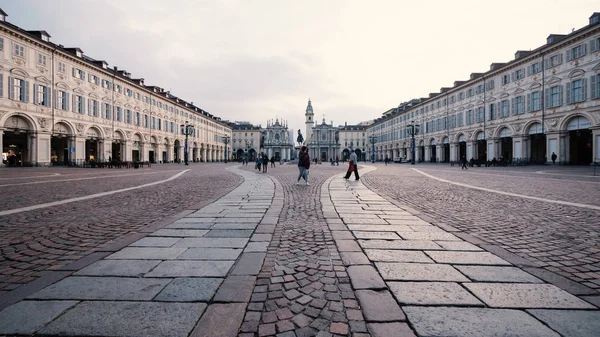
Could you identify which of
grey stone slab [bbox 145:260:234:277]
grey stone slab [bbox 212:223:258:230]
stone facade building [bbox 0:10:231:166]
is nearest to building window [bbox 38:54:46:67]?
stone facade building [bbox 0:10:231:166]

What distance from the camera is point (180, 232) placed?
471 cm

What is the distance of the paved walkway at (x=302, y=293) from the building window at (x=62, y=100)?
3660 cm

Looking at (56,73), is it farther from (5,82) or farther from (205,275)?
(205,275)

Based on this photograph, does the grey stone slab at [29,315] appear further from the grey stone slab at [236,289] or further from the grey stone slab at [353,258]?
the grey stone slab at [353,258]

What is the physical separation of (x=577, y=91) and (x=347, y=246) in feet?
118

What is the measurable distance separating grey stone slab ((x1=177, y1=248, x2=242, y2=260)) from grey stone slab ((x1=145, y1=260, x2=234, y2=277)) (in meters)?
0.14

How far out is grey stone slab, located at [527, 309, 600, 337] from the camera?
199 centimetres

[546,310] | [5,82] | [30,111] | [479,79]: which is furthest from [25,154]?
[479,79]

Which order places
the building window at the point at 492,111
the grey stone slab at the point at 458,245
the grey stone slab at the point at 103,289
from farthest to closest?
the building window at the point at 492,111, the grey stone slab at the point at 458,245, the grey stone slab at the point at 103,289

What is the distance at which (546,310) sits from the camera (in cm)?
228

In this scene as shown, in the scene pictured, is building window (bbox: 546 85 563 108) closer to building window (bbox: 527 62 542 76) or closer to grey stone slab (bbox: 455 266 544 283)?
building window (bbox: 527 62 542 76)

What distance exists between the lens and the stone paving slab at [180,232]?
4.54 m

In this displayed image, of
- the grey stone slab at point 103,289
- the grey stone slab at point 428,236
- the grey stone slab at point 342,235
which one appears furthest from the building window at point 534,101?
the grey stone slab at point 103,289

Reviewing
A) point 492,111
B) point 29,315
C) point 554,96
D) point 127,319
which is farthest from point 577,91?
point 29,315
